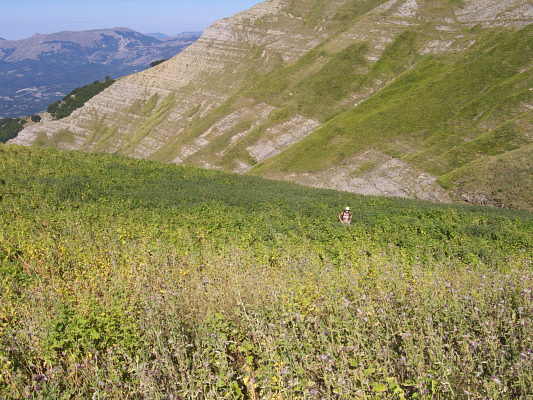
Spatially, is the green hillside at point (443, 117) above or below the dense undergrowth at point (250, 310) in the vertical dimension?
below

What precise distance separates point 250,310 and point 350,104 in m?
86.2

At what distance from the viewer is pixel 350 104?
281 ft

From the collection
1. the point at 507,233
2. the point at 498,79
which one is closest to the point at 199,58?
the point at 498,79

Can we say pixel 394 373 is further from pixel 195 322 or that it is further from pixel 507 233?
pixel 507 233

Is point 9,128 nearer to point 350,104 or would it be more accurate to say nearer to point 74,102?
point 74,102

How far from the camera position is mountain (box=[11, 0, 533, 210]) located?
1941 inches

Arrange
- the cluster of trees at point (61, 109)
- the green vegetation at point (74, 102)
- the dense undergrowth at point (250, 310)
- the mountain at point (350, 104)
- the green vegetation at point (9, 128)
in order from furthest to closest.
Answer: the green vegetation at point (74, 102) < the cluster of trees at point (61, 109) < the green vegetation at point (9, 128) < the mountain at point (350, 104) < the dense undergrowth at point (250, 310)

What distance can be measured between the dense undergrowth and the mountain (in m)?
34.7

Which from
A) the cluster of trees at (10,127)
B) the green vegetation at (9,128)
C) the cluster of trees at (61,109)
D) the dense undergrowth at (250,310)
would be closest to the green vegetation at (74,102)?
the cluster of trees at (61,109)

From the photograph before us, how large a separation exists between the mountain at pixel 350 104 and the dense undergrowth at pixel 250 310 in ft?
114

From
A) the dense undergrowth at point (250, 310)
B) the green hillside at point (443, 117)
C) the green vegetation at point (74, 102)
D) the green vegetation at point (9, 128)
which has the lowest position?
the green hillside at point (443, 117)

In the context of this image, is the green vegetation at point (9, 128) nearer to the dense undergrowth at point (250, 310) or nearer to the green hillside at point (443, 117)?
the green hillside at point (443, 117)

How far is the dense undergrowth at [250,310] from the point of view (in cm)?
438

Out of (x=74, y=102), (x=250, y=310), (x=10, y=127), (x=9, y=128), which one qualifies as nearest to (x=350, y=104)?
(x=250, y=310)
